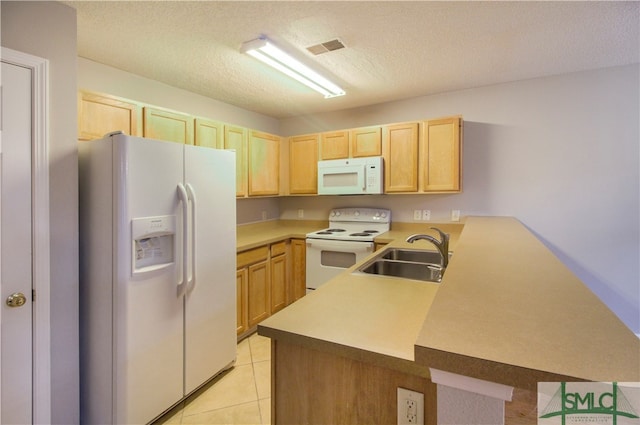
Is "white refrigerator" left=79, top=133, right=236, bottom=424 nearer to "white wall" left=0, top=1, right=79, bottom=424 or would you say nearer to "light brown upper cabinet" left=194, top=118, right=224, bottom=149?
"white wall" left=0, top=1, right=79, bottom=424

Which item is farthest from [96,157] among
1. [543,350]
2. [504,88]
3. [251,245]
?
[504,88]

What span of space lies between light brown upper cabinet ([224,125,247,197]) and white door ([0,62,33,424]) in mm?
1583

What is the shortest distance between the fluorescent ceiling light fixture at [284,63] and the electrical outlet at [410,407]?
2.10 metres

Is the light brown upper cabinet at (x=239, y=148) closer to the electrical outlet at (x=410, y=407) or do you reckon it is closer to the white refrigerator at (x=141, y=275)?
the white refrigerator at (x=141, y=275)

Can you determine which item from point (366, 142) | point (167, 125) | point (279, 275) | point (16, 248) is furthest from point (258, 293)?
point (366, 142)

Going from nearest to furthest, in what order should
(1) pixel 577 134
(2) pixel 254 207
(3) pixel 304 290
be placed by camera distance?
(1) pixel 577 134
(3) pixel 304 290
(2) pixel 254 207

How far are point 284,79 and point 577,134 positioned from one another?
2.74 metres

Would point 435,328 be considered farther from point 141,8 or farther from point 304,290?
point 304,290

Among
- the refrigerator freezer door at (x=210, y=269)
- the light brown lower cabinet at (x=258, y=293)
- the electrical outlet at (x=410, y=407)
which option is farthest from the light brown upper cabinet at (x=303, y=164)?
the electrical outlet at (x=410, y=407)

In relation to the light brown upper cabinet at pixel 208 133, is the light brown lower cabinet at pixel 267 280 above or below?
below

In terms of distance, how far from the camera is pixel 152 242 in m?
1.81

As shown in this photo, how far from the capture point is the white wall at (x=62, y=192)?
1.63 m

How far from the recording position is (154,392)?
179 centimetres

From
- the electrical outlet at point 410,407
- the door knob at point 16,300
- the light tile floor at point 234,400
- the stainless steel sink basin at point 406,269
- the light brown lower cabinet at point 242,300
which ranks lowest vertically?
the light tile floor at point 234,400
